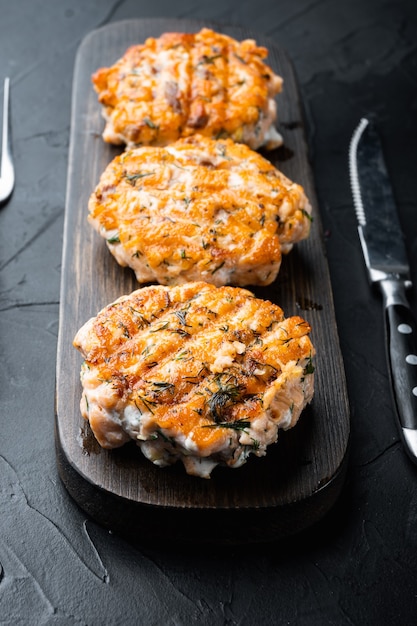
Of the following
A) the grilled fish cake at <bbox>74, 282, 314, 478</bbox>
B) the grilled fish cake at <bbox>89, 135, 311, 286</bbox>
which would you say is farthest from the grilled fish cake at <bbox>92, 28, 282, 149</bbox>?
the grilled fish cake at <bbox>74, 282, 314, 478</bbox>

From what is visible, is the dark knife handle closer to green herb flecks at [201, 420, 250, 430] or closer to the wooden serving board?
the wooden serving board

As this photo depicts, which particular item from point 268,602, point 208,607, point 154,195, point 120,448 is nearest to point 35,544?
point 120,448

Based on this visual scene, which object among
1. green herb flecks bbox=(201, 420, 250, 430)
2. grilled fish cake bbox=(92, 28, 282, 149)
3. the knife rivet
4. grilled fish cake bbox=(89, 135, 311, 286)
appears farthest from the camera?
grilled fish cake bbox=(92, 28, 282, 149)

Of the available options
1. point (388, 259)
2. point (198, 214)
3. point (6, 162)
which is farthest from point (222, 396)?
point (6, 162)

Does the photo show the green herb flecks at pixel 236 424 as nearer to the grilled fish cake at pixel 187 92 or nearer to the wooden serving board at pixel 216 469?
the wooden serving board at pixel 216 469

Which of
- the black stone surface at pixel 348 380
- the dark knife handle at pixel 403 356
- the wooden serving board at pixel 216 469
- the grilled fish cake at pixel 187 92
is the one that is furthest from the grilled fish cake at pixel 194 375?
the grilled fish cake at pixel 187 92

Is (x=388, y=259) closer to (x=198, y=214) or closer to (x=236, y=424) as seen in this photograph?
A: (x=198, y=214)
